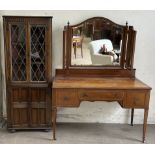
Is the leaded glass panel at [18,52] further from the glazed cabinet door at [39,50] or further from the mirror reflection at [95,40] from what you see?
the mirror reflection at [95,40]

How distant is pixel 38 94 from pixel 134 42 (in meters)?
1.35

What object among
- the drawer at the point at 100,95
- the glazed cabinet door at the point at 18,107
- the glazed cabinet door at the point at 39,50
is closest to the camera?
the drawer at the point at 100,95

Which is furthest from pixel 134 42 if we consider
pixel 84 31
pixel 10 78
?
pixel 10 78

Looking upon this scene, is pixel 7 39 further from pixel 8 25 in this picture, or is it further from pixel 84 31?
pixel 84 31

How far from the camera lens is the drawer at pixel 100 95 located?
9.13 feet

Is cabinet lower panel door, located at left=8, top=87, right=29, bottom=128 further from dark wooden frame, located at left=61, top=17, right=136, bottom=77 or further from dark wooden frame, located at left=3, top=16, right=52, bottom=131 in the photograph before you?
dark wooden frame, located at left=61, top=17, right=136, bottom=77

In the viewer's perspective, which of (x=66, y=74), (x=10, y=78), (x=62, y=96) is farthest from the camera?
(x=66, y=74)

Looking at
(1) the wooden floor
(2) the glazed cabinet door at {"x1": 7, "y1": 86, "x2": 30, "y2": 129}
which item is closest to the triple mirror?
(2) the glazed cabinet door at {"x1": 7, "y1": 86, "x2": 30, "y2": 129}

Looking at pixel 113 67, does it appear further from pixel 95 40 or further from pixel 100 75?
pixel 95 40

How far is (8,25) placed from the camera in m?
2.88

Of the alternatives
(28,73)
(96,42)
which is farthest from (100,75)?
(28,73)

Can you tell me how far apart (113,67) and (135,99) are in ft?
1.96

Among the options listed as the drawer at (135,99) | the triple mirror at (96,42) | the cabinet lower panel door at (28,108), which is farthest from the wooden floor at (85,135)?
the triple mirror at (96,42)

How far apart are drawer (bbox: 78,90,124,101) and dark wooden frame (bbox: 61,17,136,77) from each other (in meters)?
0.49
